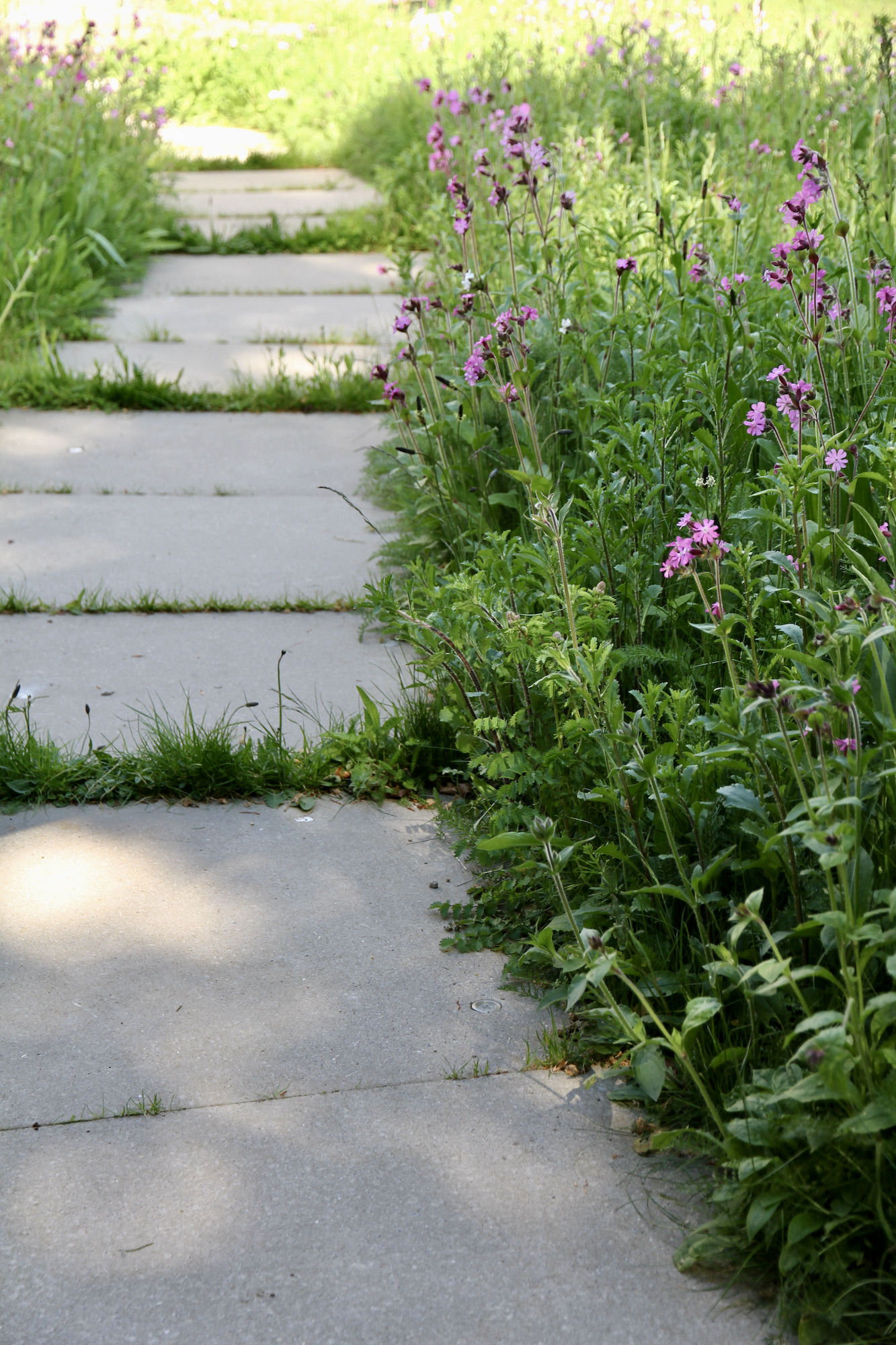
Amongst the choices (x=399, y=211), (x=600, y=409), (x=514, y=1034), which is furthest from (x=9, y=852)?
(x=399, y=211)

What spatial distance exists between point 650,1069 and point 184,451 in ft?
11.9

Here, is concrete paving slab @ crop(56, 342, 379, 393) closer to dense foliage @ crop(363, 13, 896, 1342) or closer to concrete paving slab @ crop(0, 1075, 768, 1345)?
dense foliage @ crop(363, 13, 896, 1342)

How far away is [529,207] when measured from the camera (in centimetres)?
562

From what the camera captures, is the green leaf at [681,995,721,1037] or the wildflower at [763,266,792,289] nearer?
the green leaf at [681,995,721,1037]

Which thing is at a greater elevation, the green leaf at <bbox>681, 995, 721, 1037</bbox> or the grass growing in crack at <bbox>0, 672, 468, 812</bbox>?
the green leaf at <bbox>681, 995, 721, 1037</bbox>

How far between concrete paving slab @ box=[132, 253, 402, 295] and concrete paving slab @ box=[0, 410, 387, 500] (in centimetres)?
187

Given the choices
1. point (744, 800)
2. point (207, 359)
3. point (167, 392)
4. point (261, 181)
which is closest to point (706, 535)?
point (744, 800)

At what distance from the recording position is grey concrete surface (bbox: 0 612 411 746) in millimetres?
2898

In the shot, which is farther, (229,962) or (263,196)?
(263,196)

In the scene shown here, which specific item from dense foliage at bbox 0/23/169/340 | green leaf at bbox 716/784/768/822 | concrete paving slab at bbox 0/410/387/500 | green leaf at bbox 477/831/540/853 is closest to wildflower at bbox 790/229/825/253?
green leaf at bbox 716/784/768/822

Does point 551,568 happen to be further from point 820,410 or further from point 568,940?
point 820,410

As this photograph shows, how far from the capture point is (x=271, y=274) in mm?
6973

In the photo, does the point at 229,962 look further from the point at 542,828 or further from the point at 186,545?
the point at 186,545

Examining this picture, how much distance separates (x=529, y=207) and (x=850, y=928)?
492cm
